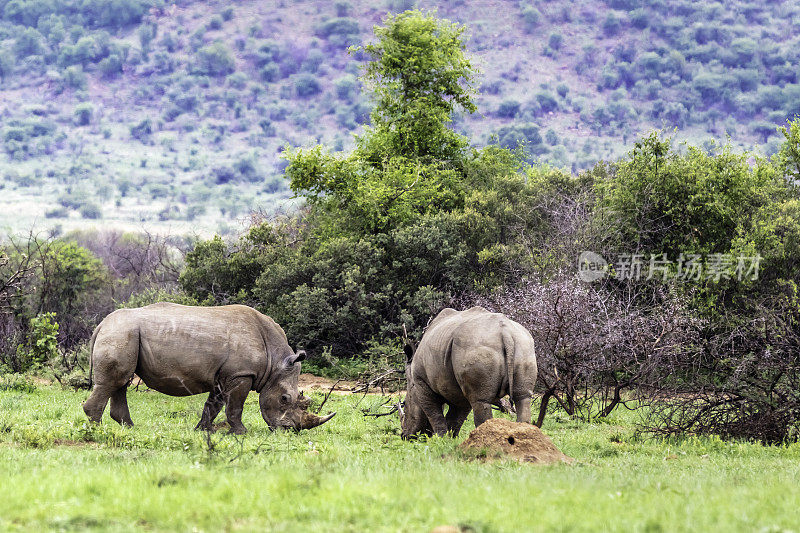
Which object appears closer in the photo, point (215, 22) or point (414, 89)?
point (414, 89)

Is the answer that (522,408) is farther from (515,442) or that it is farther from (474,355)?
(515,442)

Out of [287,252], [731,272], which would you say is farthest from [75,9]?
[731,272]

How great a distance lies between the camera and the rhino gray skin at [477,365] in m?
11.2

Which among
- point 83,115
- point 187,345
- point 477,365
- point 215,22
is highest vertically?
point 215,22

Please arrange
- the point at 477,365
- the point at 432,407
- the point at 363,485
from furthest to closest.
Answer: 1. the point at 432,407
2. the point at 477,365
3. the point at 363,485

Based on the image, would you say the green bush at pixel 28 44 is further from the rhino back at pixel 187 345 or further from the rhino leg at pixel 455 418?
the rhino leg at pixel 455 418

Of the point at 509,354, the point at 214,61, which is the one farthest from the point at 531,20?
the point at 509,354

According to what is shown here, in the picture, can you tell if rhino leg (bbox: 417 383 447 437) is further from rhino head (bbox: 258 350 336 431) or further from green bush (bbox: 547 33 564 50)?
green bush (bbox: 547 33 564 50)

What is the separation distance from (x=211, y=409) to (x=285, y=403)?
1.18 m

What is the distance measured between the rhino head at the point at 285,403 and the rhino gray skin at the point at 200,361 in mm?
16

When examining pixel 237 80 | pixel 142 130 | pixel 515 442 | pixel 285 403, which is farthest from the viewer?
pixel 237 80

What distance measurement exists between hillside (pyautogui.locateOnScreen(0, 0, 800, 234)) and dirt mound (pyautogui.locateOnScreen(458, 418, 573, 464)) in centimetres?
10219

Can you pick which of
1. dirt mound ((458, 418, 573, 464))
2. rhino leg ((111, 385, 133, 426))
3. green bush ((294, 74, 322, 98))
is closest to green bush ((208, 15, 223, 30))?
green bush ((294, 74, 322, 98))

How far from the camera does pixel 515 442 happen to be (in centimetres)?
989
